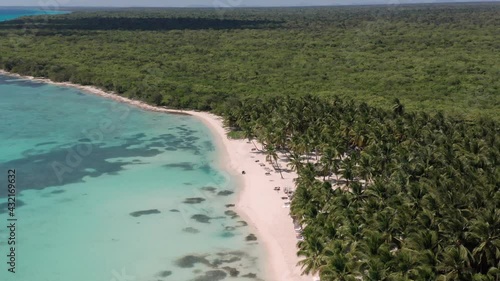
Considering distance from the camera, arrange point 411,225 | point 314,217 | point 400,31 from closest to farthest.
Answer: point 411,225
point 314,217
point 400,31

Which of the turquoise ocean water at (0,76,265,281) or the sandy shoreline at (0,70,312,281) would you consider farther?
the turquoise ocean water at (0,76,265,281)

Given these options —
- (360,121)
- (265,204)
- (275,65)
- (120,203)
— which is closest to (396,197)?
(265,204)

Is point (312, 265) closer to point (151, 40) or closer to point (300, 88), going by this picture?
point (300, 88)

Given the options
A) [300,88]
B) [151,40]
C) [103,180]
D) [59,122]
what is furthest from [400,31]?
[103,180]

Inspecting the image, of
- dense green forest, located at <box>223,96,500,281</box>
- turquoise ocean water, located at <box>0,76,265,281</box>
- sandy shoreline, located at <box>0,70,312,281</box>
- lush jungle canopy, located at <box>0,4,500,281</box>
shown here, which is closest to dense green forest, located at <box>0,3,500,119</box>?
lush jungle canopy, located at <box>0,4,500,281</box>

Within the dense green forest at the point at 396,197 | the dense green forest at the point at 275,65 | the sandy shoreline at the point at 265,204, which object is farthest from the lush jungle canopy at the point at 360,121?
the sandy shoreline at the point at 265,204

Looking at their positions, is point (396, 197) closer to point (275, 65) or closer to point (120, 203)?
point (120, 203)

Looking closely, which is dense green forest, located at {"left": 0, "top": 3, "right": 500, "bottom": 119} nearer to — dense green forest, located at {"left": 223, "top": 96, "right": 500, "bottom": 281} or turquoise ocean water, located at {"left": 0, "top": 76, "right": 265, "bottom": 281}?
turquoise ocean water, located at {"left": 0, "top": 76, "right": 265, "bottom": 281}
